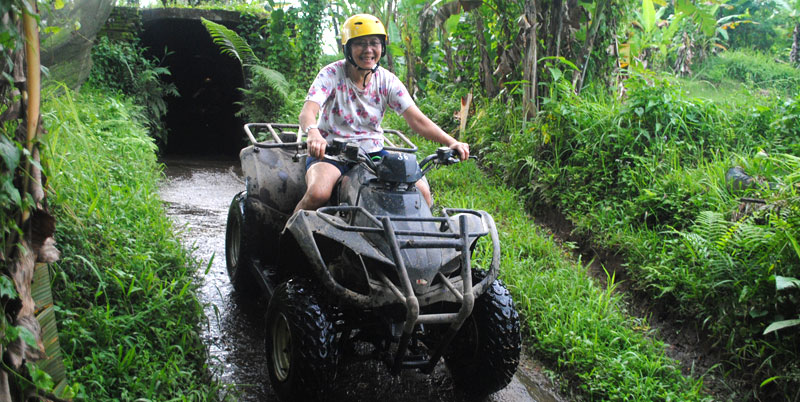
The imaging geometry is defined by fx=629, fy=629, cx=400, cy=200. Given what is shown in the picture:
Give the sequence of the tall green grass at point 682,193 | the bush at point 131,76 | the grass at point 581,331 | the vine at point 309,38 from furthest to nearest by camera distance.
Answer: the vine at point 309,38 → the bush at point 131,76 → the tall green grass at point 682,193 → the grass at point 581,331

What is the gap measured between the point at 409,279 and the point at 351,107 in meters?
1.65

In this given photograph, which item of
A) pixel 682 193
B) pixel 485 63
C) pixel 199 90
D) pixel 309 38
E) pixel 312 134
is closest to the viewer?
pixel 312 134

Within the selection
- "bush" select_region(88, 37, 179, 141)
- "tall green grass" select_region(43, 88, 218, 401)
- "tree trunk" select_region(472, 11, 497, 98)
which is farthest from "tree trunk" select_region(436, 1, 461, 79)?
"tall green grass" select_region(43, 88, 218, 401)

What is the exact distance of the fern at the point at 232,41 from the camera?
34.4 ft

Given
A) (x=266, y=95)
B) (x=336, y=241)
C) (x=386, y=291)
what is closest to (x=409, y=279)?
(x=386, y=291)

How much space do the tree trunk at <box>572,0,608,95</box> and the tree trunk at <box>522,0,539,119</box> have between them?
1.51ft

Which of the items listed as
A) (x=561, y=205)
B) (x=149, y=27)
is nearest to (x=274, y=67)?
(x=149, y=27)

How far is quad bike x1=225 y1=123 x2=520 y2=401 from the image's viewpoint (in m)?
2.94

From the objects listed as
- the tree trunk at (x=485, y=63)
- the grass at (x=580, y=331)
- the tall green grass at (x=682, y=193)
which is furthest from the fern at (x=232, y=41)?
the grass at (x=580, y=331)

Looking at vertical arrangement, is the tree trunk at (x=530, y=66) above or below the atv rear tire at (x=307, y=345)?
above

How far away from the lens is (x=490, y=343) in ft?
10.8

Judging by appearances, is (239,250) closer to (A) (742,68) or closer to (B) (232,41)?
(B) (232,41)

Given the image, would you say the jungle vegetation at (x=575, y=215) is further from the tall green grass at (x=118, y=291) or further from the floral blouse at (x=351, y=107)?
A: the floral blouse at (x=351, y=107)

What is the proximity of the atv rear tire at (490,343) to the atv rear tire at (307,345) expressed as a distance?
2.67ft
